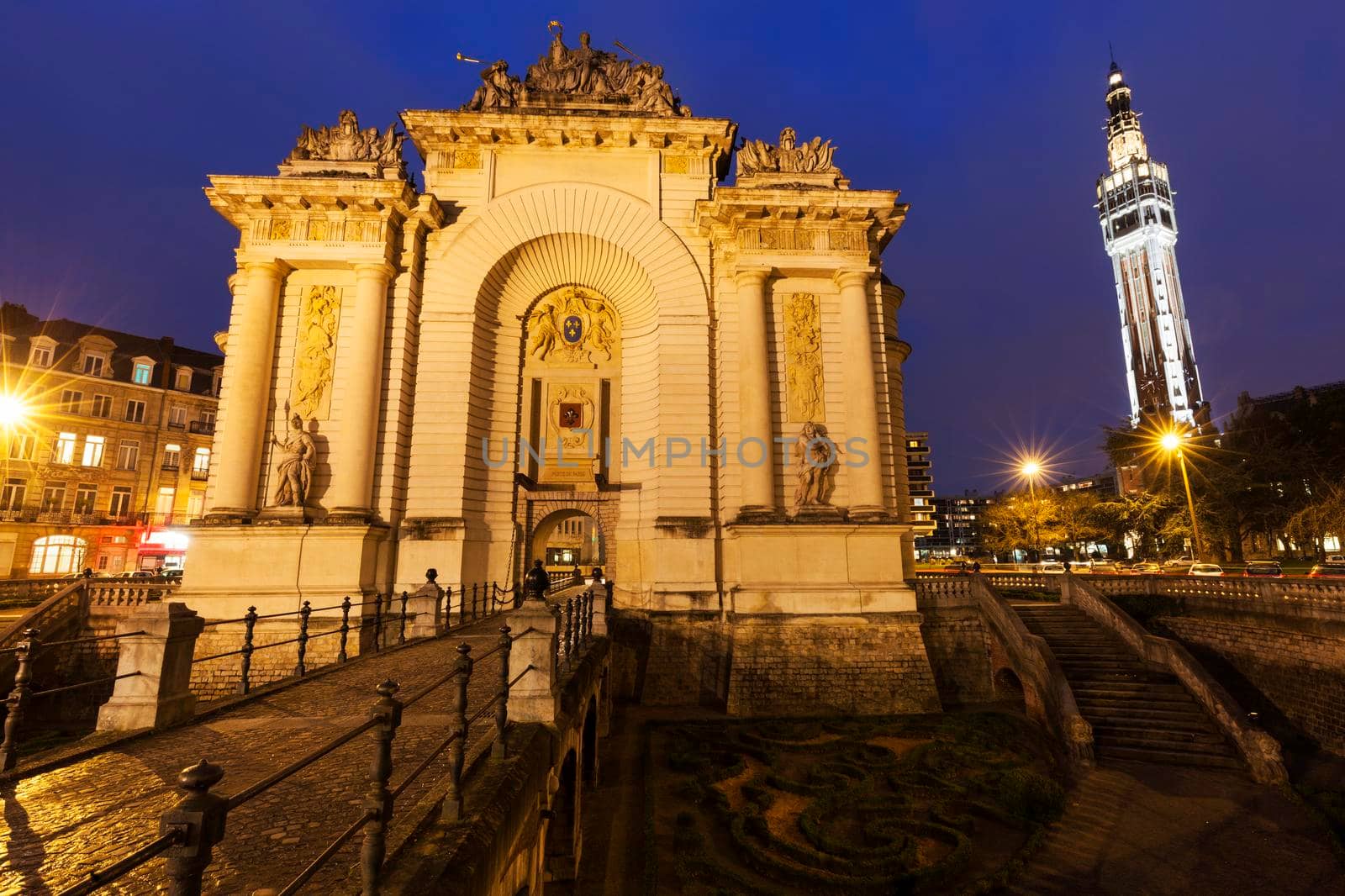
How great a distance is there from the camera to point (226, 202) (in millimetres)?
18078

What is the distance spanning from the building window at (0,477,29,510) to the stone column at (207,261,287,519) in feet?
72.0

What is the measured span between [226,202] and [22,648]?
16492mm

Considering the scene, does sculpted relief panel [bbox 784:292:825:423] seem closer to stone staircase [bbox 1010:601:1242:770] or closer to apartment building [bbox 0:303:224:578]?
stone staircase [bbox 1010:601:1242:770]

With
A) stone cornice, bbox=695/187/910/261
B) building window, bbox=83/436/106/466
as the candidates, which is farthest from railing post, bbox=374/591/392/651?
building window, bbox=83/436/106/466

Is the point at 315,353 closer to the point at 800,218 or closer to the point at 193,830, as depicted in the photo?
the point at 800,218

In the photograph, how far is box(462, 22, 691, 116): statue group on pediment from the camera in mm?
20938

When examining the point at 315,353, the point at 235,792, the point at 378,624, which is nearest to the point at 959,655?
the point at 378,624

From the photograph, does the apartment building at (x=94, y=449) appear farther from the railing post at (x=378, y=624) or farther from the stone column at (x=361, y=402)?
the railing post at (x=378, y=624)

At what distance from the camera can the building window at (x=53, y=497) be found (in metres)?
30.8

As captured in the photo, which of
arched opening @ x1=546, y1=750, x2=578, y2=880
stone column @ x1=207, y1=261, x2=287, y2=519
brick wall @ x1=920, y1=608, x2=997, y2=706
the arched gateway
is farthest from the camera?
brick wall @ x1=920, y1=608, x2=997, y2=706

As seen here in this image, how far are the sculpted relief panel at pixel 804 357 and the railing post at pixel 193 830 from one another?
16.5 meters

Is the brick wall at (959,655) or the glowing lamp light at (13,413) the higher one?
the glowing lamp light at (13,413)

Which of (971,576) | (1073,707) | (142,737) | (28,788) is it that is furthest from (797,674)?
(28,788)

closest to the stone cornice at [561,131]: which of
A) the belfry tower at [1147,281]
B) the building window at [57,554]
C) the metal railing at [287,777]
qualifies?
the metal railing at [287,777]
